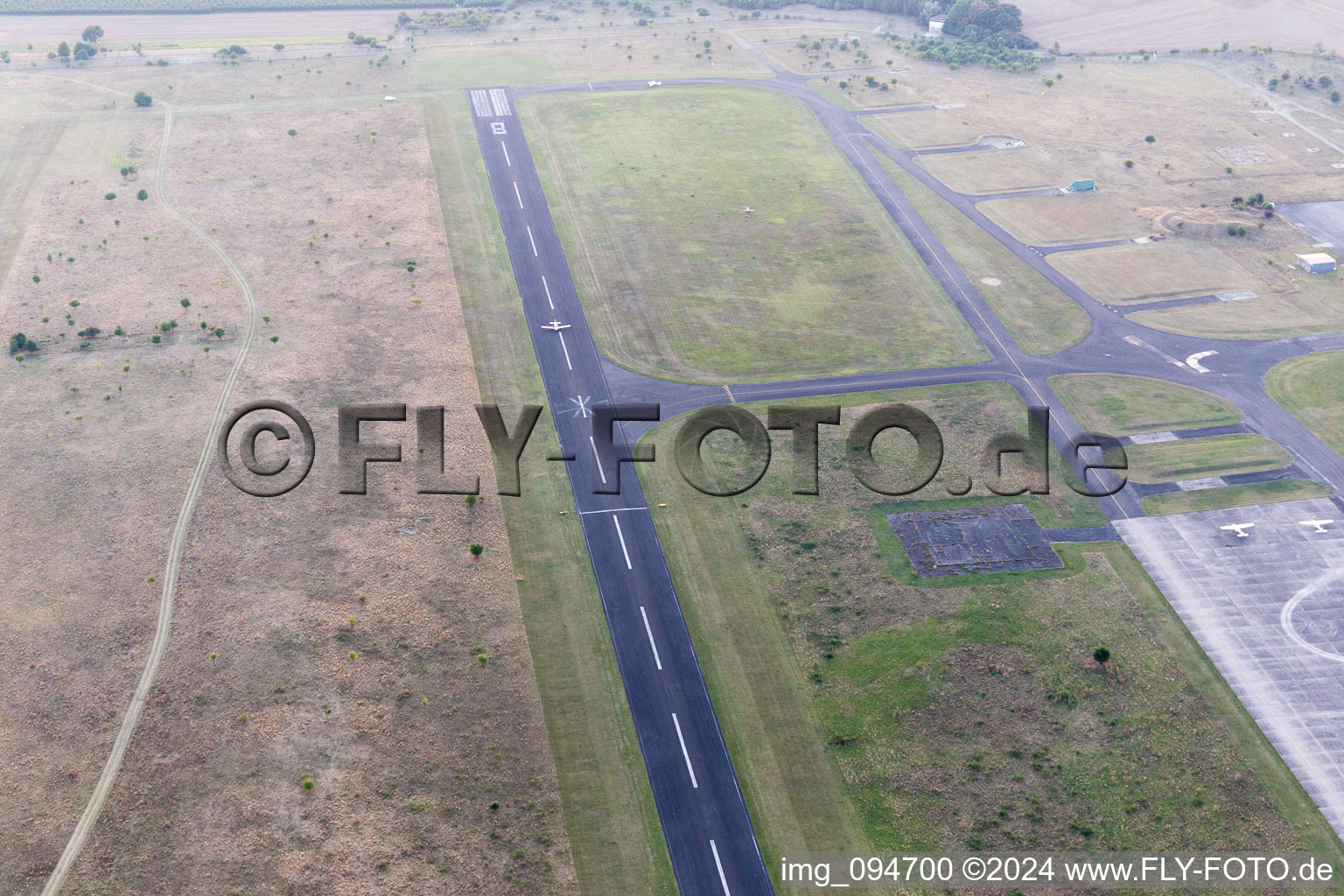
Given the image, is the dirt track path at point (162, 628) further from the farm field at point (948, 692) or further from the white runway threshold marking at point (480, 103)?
the white runway threshold marking at point (480, 103)

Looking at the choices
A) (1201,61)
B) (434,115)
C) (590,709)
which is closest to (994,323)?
(590,709)

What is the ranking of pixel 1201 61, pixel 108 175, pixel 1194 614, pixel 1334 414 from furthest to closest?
pixel 1201 61, pixel 108 175, pixel 1334 414, pixel 1194 614

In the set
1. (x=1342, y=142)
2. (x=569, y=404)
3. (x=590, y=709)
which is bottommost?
(x=590, y=709)

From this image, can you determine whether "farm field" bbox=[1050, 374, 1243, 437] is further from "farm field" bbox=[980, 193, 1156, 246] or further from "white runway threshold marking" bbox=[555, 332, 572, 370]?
"white runway threshold marking" bbox=[555, 332, 572, 370]

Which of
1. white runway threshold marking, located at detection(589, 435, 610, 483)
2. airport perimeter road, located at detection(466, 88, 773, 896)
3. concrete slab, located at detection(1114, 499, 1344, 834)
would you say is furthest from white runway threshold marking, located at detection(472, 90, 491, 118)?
concrete slab, located at detection(1114, 499, 1344, 834)

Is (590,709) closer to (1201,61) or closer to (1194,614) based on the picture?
(1194,614)
